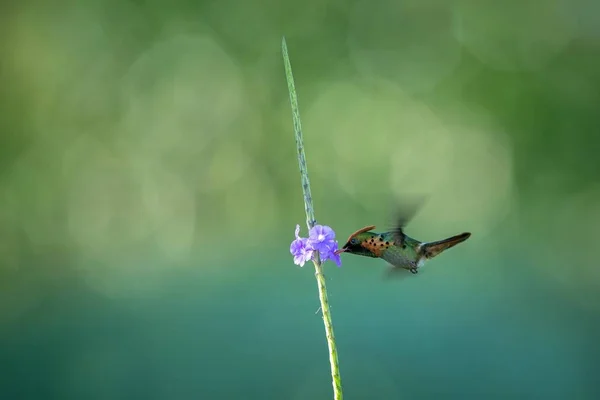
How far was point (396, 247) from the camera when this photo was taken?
139 centimetres

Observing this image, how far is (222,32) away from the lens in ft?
15.7

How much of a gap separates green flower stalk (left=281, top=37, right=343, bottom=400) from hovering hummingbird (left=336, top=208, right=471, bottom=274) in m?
0.27

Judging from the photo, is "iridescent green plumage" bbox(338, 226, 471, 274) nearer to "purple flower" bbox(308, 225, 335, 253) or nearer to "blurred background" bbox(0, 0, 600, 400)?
"purple flower" bbox(308, 225, 335, 253)

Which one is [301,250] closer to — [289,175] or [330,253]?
[330,253]

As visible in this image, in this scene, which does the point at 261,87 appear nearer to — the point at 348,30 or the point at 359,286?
the point at 348,30

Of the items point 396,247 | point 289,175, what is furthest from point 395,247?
point 289,175

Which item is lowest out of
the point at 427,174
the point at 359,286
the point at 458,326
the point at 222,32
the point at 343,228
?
the point at 458,326

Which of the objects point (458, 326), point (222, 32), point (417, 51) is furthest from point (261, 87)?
point (458, 326)

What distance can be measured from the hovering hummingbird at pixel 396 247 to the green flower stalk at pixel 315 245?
0.87ft

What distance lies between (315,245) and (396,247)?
487 millimetres

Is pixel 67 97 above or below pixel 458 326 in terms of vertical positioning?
above

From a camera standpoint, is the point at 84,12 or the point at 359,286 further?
the point at 84,12

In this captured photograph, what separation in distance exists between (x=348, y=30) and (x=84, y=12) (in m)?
1.92

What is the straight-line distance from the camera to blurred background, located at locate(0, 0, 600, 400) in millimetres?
4047
